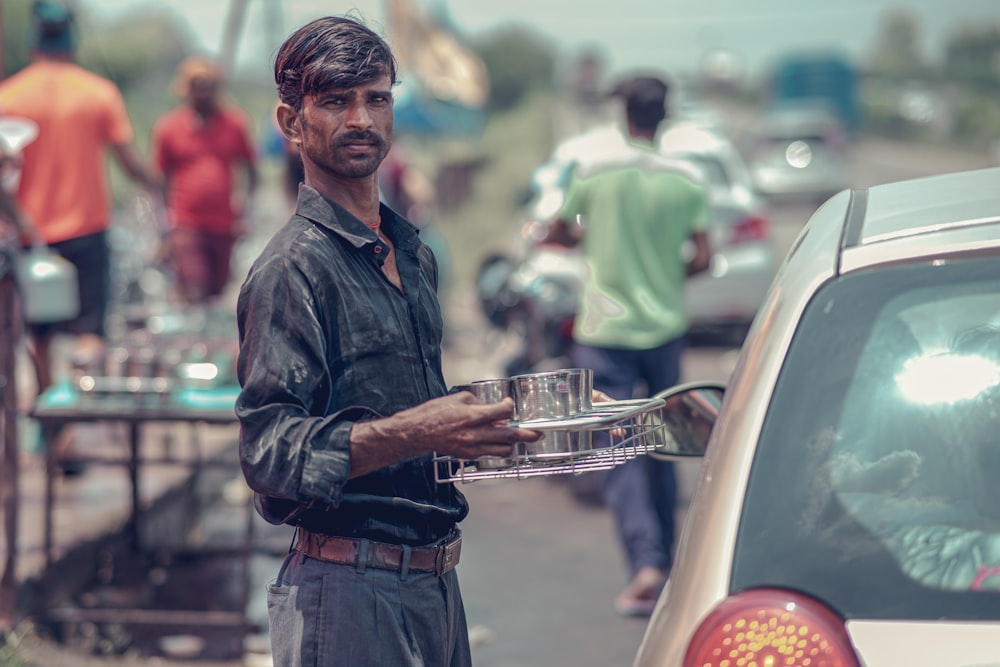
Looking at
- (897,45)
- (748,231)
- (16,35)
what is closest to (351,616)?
(748,231)

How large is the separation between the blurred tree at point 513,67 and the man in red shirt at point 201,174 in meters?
67.6

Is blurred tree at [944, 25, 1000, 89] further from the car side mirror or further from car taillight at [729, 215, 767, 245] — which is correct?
the car side mirror

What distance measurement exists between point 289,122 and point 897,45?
390 ft

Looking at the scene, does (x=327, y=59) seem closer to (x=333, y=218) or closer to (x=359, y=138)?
(x=359, y=138)

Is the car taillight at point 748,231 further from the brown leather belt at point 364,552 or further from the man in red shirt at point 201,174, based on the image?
the brown leather belt at point 364,552

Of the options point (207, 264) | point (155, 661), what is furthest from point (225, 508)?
point (155, 661)

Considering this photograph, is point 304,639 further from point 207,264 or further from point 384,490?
point 207,264

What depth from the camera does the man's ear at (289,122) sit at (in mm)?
2711

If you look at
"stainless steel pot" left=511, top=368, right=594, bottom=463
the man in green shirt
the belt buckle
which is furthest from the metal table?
"stainless steel pot" left=511, top=368, right=594, bottom=463

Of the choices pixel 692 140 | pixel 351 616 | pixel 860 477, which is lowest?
pixel 351 616

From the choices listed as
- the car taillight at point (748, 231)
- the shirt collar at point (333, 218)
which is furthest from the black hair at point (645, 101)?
the car taillight at point (748, 231)

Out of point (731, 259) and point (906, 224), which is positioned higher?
point (731, 259)

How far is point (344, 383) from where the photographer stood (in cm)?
260

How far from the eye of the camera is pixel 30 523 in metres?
6.30
